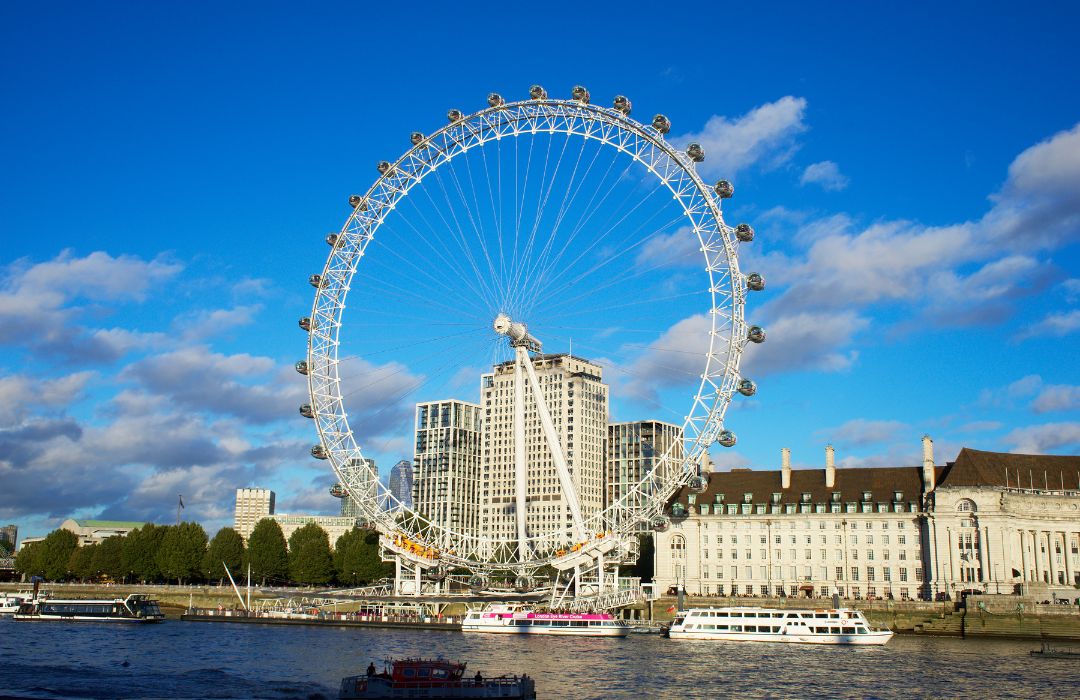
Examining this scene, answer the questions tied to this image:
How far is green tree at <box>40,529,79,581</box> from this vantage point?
171 m

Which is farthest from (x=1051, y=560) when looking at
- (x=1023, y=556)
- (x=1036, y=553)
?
(x=1023, y=556)

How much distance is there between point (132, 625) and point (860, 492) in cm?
8208

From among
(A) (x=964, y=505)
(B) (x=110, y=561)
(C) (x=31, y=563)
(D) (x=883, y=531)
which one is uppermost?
(A) (x=964, y=505)

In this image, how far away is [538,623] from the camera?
99.6m

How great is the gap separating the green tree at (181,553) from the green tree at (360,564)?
70.6 feet

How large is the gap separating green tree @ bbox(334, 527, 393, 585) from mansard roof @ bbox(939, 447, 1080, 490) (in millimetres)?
76182

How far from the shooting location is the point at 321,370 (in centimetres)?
10500

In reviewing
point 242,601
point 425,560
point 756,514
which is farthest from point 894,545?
point 242,601

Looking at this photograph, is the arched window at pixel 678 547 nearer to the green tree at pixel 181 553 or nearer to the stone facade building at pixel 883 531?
the stone facade building at pixel 883 531

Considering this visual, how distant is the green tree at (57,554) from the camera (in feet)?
560

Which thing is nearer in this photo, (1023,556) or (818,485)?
(1023,556)

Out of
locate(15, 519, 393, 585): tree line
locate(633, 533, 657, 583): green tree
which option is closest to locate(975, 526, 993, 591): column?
locate(633, 533, 657, 583): green tree

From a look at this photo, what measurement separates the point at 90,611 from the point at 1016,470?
105 metres

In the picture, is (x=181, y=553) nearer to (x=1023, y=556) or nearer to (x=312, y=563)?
(x=312, y=563)
